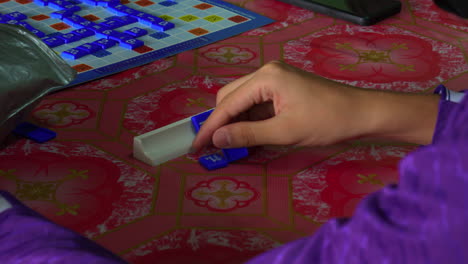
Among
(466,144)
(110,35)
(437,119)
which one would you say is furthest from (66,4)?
(466,144)

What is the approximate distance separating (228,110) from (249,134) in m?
0.05

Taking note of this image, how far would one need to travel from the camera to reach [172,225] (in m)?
0.68

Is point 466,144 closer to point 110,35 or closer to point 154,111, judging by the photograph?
point 154,111

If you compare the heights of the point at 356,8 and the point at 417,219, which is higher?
the point at 417,219

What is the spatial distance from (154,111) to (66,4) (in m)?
0.45

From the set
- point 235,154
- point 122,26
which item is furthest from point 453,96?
point 122,26

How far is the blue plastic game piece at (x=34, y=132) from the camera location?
0.83 m

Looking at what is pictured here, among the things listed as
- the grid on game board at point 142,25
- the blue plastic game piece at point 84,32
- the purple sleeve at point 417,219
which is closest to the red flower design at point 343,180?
the purple sleeve at point 417,219

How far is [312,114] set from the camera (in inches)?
30.3

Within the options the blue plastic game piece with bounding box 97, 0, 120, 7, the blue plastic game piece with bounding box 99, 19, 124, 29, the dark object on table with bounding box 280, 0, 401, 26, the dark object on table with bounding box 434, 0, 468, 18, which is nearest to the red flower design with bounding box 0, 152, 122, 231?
the blue plastic game piece with bounding box 99, 19, 124, 29

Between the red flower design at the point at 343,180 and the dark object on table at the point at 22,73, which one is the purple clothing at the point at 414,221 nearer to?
the red flower design at the point at 343,180

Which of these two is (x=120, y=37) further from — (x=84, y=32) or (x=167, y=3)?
(x=167, y=3)

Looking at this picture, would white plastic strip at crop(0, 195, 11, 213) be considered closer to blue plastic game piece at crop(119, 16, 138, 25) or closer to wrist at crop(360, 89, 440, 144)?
wrist at crop(360, 89, 440, 144)

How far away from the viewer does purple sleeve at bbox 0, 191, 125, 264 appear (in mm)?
483
